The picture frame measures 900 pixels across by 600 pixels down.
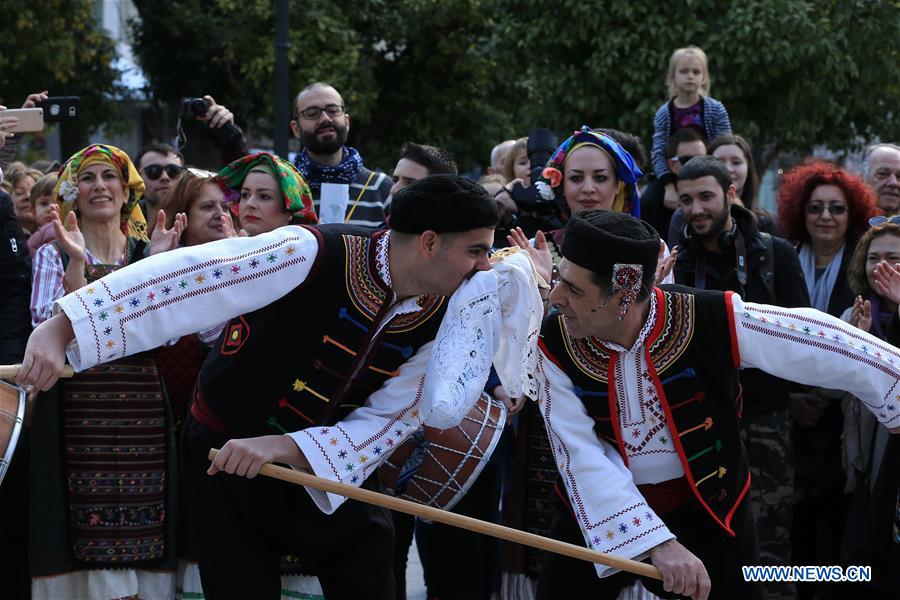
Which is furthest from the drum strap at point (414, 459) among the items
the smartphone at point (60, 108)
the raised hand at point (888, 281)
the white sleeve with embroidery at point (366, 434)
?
the smartphone at point (60, 108)

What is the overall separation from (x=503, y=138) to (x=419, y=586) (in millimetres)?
12539

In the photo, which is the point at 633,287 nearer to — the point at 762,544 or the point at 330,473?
the point at 330,473

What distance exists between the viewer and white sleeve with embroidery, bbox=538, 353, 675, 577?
11.0 feet

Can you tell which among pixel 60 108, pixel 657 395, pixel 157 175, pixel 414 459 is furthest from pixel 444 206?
pixel 157 175

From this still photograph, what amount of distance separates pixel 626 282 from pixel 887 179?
2964mm

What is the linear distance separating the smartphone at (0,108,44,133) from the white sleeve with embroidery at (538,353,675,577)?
2.48 meters

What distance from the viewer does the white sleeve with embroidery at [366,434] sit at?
340cm

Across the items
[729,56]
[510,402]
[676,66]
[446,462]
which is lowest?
[446,462]

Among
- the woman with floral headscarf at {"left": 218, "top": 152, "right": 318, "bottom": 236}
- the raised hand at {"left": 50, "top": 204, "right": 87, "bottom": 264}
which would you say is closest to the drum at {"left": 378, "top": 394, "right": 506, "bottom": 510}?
the woman with floral headscarf at {"left": 218, "top": 152, "right": 318, "bottom": 236}

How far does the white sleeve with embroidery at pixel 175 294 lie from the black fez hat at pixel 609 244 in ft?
2.52

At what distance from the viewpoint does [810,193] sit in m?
5.59

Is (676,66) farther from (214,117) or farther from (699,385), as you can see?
(699,385)

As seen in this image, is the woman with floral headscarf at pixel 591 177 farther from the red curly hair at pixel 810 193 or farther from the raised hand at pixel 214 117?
the raised hand at pixel 214 117

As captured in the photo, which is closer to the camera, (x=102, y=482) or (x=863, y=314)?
(x=102, y=482)
